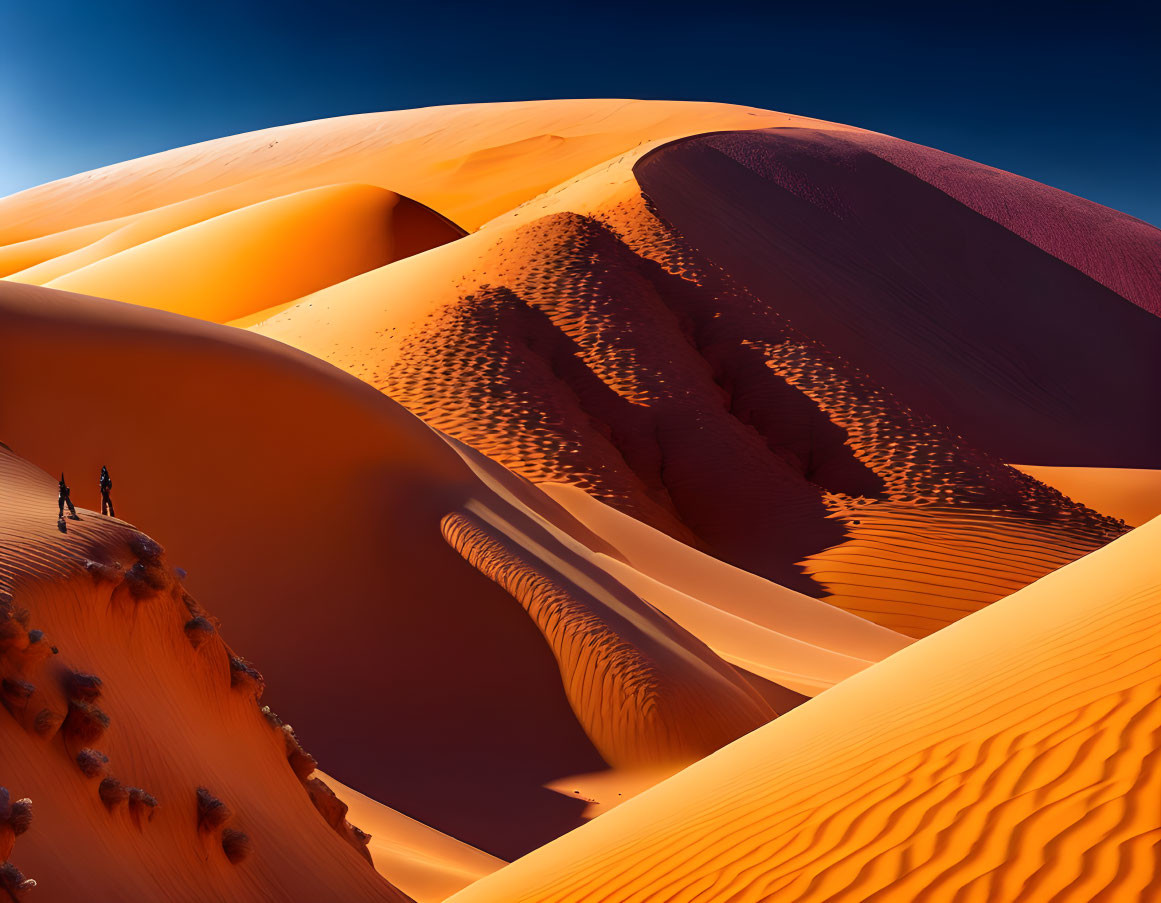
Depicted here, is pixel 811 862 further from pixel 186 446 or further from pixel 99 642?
pixel 186 446

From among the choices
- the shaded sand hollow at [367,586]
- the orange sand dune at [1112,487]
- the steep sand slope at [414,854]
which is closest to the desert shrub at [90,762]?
the steep sand slope at [414,854]

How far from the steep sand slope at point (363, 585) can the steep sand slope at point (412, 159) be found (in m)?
37.0

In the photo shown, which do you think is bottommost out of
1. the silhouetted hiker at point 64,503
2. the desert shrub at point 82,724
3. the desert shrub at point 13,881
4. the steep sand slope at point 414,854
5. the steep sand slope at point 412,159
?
the steep sand slope at point 414,854

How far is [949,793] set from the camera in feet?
14.3

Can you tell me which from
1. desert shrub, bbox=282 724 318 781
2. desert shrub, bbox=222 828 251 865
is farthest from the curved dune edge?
desert shrub, bbox=222 828 251 865

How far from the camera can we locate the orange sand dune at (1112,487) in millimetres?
26766

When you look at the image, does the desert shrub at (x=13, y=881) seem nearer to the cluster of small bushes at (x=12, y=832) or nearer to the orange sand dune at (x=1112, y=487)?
the cluster of small bushes at (x=12, y=832)

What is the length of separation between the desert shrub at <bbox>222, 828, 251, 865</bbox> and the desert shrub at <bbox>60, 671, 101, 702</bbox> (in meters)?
0.88

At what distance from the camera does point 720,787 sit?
5.98 metres

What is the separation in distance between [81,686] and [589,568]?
9317 millimetres

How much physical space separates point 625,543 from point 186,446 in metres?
7.97

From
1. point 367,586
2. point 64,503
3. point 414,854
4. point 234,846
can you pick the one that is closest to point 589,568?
point 367,586

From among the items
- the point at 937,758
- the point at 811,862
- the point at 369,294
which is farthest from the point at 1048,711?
the point at 369,294

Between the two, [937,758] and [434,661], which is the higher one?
[937,758]
